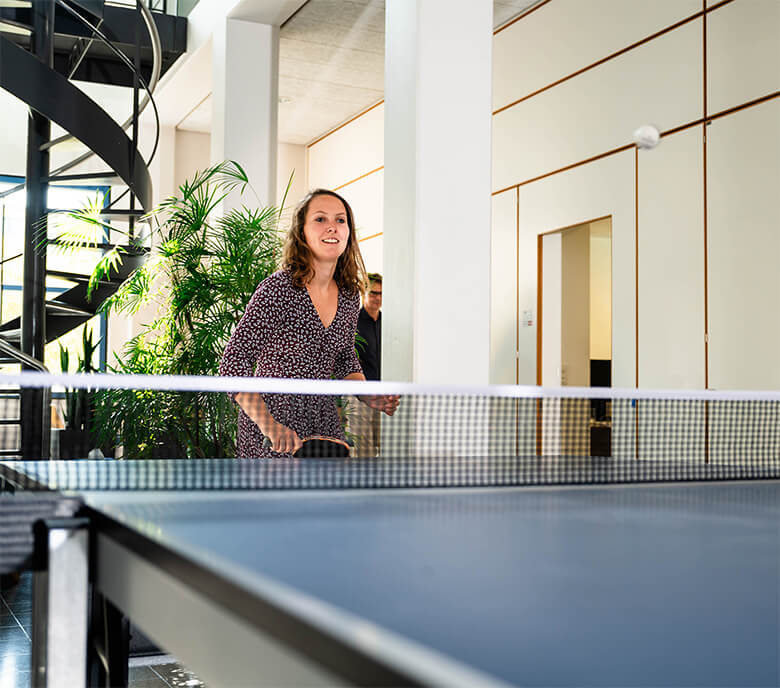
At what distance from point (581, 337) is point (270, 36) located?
3.06 m

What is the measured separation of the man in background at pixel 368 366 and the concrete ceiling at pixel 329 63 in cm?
239

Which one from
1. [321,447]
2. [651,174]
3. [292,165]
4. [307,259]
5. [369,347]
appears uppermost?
[292,165]

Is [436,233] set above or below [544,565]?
above

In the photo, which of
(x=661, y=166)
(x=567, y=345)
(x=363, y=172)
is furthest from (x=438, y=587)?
(x=363, y=172)

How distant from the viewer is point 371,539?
1.06 meters

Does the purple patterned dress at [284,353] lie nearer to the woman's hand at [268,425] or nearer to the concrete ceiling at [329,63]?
the woman's hand at [268,425]

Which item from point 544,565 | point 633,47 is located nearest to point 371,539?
point 544,565

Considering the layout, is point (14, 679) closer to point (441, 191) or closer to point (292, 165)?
point (441, 191)

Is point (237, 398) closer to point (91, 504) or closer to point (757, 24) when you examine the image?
point (91, 504)

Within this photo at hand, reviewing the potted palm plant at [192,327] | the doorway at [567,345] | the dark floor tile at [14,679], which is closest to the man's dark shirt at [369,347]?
the potted palm plant at [192,327]

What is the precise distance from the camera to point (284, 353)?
9.17 feet

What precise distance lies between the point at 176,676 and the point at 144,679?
0.10 m

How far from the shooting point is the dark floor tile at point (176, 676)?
9.84 ft

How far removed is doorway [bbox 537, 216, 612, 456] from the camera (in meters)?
6.36
